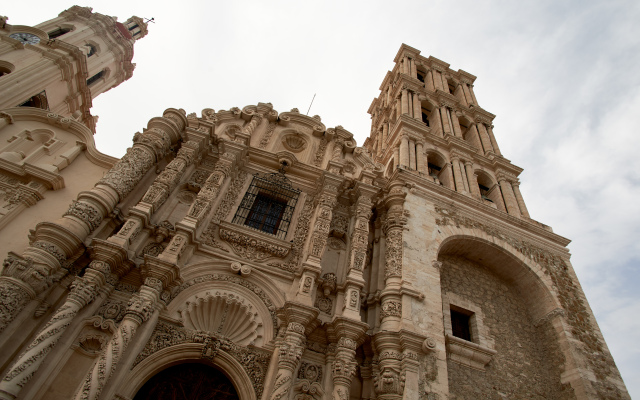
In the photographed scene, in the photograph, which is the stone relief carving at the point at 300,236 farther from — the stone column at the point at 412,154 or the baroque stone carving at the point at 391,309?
the stone column at the point at 412,154

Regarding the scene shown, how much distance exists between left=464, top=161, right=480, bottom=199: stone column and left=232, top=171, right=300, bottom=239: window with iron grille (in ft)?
25.7

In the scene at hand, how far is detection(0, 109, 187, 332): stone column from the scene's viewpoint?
650 cm

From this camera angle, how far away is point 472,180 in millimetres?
15461

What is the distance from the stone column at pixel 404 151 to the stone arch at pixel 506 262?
3.69 meters

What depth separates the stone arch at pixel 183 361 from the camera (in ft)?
21.9

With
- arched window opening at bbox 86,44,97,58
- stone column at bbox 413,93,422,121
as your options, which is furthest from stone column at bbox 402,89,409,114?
arched window opening at bbox 86,44,97,58

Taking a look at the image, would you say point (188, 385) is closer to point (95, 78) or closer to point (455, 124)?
point (455, 124)

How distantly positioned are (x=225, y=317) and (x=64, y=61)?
628 inches

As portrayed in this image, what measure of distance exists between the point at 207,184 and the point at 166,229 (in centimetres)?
173

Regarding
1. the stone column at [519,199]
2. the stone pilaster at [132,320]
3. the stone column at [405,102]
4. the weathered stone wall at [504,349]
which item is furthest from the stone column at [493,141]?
the stone pilaster at [132,320]

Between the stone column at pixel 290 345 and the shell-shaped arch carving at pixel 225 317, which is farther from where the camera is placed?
the shell-shaped arch carving at pixel 225 317

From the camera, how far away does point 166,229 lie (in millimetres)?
8750

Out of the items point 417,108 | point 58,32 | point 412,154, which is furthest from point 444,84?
point 58,32

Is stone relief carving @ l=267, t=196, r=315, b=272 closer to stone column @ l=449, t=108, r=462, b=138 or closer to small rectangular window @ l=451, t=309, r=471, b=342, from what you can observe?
small rectangular window @ l=451, t=309, r=471, b=342
